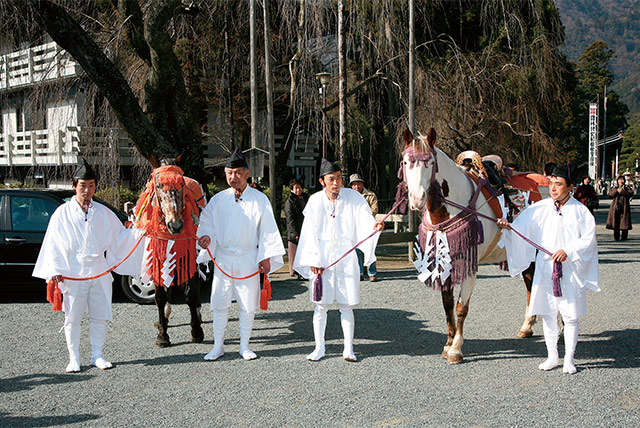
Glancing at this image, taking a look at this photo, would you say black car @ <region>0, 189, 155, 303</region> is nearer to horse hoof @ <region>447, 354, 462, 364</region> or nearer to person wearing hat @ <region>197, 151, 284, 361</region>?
person wearing hat @ <region>197, 151, 284, 361</region>

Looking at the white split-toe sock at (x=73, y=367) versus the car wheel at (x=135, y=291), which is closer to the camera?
the white split-toe sock at (x=73, y=367)

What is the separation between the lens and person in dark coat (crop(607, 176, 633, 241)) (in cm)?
1688

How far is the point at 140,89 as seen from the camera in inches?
530

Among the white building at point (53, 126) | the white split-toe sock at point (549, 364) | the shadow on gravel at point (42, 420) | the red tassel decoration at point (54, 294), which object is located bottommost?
the shadow on gravel at point (42, 420)

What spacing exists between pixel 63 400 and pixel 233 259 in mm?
2012

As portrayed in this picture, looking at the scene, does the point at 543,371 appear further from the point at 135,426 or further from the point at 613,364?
the point at 135,426

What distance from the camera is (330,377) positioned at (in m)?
5.36

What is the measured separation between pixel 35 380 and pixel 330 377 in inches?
103

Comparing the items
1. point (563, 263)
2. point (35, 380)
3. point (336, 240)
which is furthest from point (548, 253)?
point (35, 380)

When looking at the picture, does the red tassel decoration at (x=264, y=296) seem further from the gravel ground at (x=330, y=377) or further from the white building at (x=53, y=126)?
the white building at (x=53, y=126)

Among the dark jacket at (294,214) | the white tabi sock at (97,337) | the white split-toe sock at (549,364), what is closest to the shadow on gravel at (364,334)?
the white split-toe sock at (549,364)

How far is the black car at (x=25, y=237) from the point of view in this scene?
8664 millimetres

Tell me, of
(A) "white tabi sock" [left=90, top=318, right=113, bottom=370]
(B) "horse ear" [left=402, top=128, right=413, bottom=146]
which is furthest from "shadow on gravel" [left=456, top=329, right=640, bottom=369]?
(A) "white tabi sock" [left=90, top=318, right=113, bottom=370]

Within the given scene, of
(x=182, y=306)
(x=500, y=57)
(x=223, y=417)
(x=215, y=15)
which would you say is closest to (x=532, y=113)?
(x=500, y=57)
